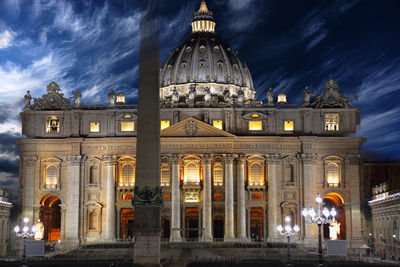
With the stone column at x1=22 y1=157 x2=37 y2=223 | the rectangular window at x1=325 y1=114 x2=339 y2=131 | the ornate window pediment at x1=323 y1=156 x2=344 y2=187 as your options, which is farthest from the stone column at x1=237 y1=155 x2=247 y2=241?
the stone column at x1=22 y1=157 x2=37 y2=223

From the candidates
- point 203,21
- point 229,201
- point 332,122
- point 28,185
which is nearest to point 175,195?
point 229,201

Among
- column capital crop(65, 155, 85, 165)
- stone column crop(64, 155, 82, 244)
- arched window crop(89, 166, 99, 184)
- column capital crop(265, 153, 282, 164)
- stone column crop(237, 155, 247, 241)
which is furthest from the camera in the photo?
arched window crop(89, 166, 99, 184)

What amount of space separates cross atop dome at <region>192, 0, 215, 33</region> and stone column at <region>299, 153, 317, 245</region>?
53214mm

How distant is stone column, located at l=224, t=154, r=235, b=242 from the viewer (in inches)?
3607

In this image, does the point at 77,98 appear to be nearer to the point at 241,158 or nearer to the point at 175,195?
the point at 175,195

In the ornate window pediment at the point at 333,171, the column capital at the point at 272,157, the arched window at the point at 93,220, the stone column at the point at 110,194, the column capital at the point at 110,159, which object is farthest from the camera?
the arched window at the point at 93,220

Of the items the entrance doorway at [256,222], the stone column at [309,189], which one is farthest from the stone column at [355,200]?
the entrance doorway at [256,222]

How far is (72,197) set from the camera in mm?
93938

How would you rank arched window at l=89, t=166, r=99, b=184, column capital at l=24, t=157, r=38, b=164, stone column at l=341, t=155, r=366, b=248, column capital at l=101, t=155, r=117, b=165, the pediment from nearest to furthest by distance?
stone column at l=341, t=155, r=366, b=248 < the pediment < column capital at l=101, t=155, r=117, b=165 < column capital at l=24, t=157, r=38, b=164 < arched window at l=89, t=166, r=99, b=184

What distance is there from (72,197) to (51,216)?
8.72m

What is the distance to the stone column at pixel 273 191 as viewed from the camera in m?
92.4

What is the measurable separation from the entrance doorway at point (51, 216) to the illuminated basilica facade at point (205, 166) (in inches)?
76.5

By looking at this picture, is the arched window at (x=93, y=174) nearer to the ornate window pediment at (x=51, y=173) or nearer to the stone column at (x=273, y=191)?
the ornate window pediment at (x=51, y=173)

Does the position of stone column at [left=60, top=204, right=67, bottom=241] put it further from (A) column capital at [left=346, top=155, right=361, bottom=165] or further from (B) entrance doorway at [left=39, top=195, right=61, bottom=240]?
(A) column capital at [left=346, top=155, right=361, bottom=165]
